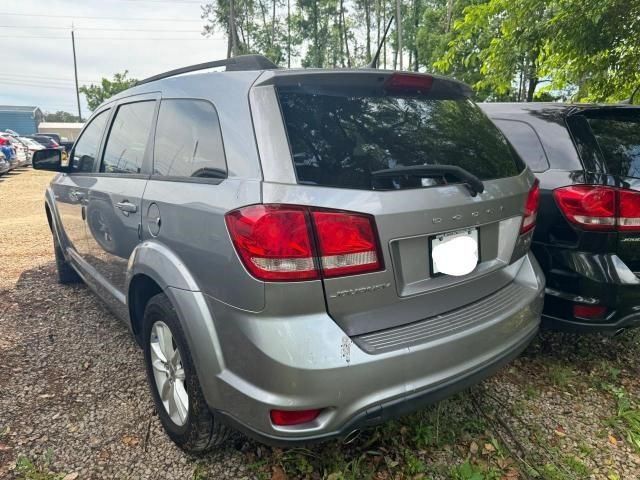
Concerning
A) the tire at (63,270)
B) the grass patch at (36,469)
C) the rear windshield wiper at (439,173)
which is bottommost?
the grass patch at (36,469)

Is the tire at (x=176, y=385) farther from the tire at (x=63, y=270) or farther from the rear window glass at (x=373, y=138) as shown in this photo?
the tire at (x=63, y=270)

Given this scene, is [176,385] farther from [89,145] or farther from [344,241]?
[89,145]

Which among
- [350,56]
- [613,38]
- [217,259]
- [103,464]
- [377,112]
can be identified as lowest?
[103,464]

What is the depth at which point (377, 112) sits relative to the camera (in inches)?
71.8

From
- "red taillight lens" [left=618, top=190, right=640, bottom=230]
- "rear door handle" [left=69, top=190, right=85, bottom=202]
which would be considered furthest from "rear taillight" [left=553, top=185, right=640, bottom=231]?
"rear door handle" [left=69, top=190, right=85, bottom=202]

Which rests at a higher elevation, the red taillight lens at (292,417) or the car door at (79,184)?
the car door at (79,184)

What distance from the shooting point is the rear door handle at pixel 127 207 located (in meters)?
2.30

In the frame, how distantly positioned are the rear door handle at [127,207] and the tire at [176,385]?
508 millimetres

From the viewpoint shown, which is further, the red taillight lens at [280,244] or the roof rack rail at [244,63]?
the roof rack rail at [244,63]

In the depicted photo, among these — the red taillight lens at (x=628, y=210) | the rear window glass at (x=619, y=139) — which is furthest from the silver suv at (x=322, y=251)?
the rear window glass at (x=619, y=139)

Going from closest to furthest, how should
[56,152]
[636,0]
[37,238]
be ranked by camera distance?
[56,152] < [636,0] < [37,238]

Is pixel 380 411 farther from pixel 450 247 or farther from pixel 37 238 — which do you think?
pixel 37 238

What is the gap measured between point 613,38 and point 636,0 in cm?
67

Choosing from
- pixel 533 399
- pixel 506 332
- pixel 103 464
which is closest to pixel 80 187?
pixel 103 464
